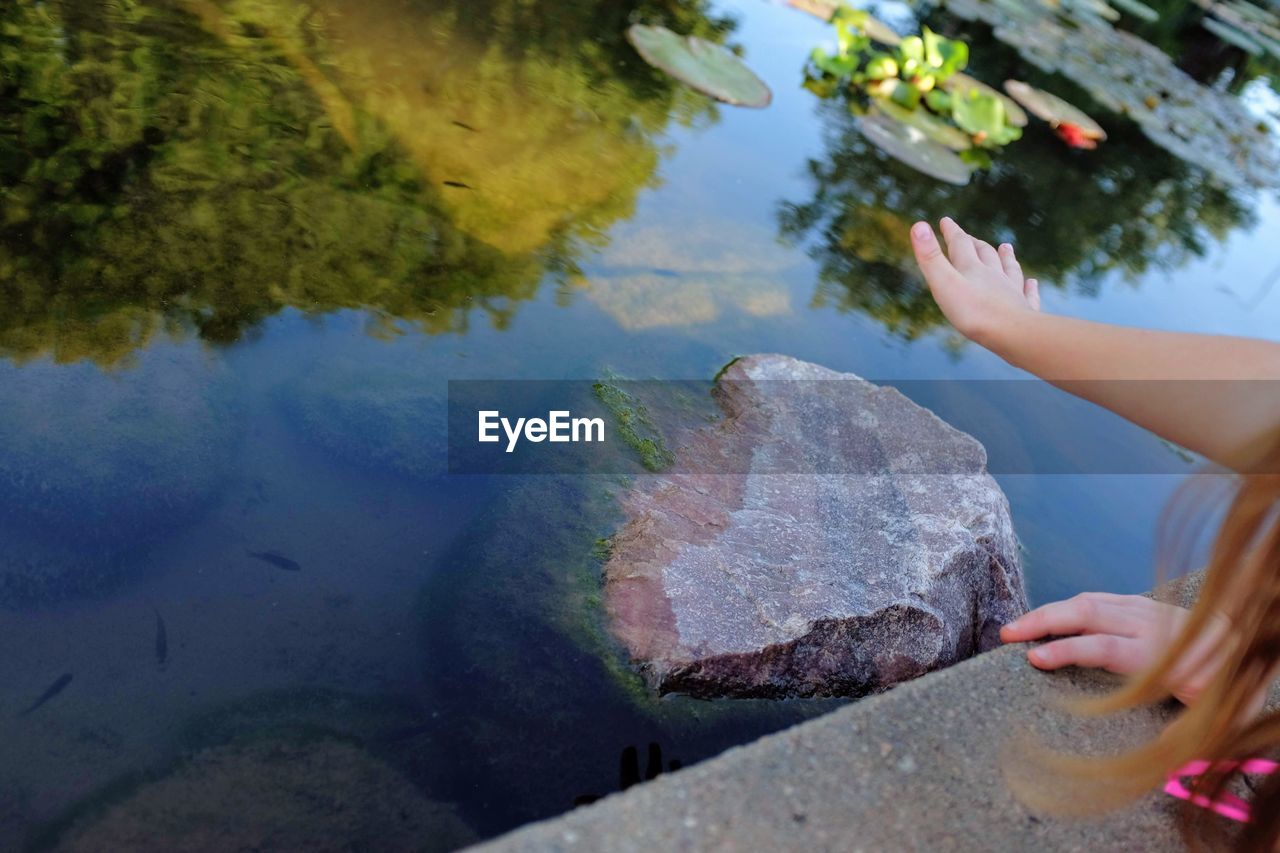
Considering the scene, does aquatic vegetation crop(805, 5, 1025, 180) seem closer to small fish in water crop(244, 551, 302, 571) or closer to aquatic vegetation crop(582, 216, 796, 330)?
aquatic vegetation crop(582, 216, 796, 330)

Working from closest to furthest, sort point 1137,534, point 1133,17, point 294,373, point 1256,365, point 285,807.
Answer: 1. point 1256,365
2. point 285,807
3. point 294,373
4. point 1137,534
5. point 1133,17

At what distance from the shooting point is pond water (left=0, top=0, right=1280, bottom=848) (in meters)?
1.37

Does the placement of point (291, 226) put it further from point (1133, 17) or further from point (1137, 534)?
point (1133, 17)

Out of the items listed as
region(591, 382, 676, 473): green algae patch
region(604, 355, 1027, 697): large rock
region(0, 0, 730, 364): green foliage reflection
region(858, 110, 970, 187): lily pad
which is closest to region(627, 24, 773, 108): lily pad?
region(0, 0, 730, 364): green foliage reflection

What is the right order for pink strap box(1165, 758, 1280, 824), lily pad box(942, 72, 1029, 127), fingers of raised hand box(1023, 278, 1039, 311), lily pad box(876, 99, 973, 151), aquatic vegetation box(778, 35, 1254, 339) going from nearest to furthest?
pink strap box(1165, 758, 1280, 824) → fingers of raised hand box(1023, 278, 1039, 311) → aquatic vegetation box(778, 35, 1254, 339) → lily pad box(876, 99, 973, 151) → lily pad box(942, 72, 1029, 127)

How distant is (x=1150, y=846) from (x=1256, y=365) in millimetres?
546

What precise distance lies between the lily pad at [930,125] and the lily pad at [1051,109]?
2.02 feet

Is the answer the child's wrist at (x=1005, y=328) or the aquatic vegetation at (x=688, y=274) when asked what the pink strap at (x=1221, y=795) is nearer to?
the child's wrist at (x=1005, y=328)

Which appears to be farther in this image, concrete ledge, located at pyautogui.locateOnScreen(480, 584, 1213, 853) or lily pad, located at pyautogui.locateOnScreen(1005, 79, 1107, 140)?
lily pad, located at pyautogui.locateOnScreen(1005, 79, 1107, 140)

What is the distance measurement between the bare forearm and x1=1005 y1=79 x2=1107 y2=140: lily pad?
3.61 meters

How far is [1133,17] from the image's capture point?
23.7 feet

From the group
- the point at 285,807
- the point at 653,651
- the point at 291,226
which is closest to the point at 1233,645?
the point at 653,651

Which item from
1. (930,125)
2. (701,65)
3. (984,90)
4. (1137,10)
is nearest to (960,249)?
(701,65)

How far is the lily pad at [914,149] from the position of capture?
11.7ft
